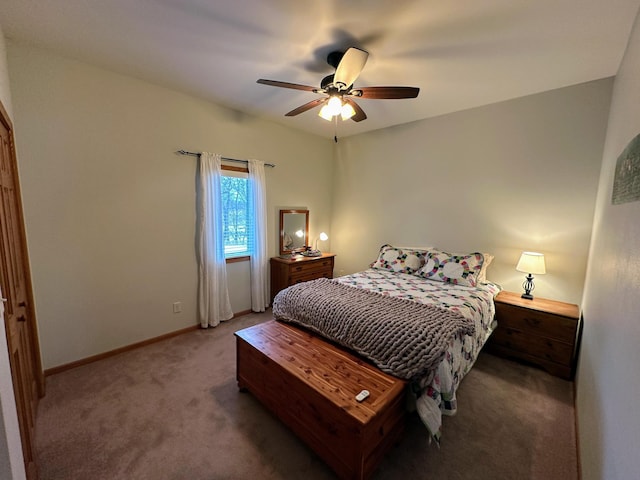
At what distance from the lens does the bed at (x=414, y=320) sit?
61.3 inches

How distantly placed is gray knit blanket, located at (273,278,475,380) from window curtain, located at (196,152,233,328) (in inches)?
43.6

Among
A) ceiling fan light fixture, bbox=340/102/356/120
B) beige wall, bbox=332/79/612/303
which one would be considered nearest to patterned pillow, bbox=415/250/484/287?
beige wall, bbox=332/79/612/303

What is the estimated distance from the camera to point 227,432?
1.70m

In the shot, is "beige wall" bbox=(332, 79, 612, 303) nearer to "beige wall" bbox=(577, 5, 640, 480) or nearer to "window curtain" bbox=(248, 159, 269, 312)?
"beige wall" bbox=(577, 5, 640, 480)

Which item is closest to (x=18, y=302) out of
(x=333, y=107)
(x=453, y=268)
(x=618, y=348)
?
(x=333, y=107)

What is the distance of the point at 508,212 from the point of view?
9.33ft

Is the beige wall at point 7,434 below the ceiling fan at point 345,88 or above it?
below

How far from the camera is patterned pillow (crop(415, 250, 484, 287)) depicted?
278cm

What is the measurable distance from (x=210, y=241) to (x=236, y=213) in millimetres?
532

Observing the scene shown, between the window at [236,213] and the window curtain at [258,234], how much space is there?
0.24ft

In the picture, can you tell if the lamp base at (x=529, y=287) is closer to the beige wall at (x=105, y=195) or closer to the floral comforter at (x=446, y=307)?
the floral comforter at (x=446, y=307)

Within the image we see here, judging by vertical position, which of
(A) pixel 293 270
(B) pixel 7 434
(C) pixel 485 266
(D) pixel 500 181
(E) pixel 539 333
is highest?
(D) pixel 500 181

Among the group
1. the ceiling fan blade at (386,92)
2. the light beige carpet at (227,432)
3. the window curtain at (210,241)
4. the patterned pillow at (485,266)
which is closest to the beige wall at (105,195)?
the window curtain at (210,241)

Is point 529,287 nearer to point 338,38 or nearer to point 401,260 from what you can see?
point 401,260
